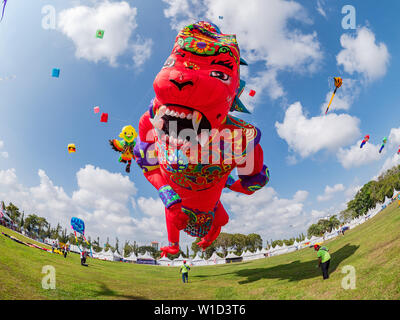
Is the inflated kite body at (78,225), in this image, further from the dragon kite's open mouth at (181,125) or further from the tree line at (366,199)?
the tree line at (366,199)

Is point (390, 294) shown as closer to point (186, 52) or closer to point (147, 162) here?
point (186, 52)

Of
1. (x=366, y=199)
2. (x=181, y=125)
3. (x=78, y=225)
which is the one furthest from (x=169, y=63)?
(x=366, y=199)

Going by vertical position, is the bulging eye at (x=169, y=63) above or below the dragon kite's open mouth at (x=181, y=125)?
above

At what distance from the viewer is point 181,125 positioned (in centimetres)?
514

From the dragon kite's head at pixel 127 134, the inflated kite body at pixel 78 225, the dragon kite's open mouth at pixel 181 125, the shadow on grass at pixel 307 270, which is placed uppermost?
the dragon kite's head at pixel 127 134

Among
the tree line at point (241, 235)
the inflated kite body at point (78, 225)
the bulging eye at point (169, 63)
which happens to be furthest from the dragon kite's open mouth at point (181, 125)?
the tree line at point (241, 235)

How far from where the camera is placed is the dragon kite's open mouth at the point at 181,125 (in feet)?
16.4

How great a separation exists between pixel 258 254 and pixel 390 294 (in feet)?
103

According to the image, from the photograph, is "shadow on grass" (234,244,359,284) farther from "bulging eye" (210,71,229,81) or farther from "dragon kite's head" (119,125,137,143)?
"dragon kite's head" (119,125,137,143)

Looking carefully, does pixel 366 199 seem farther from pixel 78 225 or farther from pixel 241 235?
pixel 78 225

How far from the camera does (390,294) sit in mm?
4039

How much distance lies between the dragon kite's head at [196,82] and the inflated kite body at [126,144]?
3.55 metres

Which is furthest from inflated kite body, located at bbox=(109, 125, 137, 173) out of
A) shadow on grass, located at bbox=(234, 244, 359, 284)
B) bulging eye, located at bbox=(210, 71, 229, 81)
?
shadow on grass, located at bbox=(234, 244, 359, 284)
